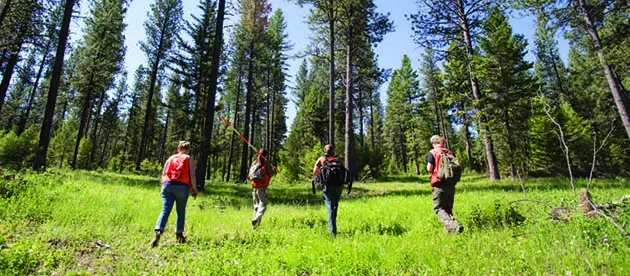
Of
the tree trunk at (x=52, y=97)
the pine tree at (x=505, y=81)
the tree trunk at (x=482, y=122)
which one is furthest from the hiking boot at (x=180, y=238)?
the pine tree at (x=505, y=81)

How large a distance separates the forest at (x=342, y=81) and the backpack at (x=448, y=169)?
4.89 ft

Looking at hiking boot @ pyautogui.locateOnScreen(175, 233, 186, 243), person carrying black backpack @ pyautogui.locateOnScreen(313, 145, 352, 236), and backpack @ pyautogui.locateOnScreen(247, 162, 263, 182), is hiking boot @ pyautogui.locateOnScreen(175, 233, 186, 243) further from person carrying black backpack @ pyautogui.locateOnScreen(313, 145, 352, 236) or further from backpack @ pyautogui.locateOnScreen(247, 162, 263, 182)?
person carrying black backpack @ pyautogui.locateOnScreen(313, 145, 352, 236)

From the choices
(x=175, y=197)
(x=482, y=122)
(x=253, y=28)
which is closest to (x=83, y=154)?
(x=253, y=28)

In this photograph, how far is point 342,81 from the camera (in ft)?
57.1

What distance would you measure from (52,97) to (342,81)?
47.3ft

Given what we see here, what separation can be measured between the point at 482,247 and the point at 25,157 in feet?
97.0

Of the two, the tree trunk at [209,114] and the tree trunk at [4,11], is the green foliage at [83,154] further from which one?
the tree trunk at [209,114]

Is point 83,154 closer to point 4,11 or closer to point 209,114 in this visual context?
point 4,11

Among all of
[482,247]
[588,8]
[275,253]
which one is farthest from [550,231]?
[588,8]

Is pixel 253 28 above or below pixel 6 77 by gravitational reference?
above

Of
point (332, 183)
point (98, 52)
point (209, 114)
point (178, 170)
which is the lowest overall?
point (332, 183)

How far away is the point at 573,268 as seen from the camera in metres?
2.80

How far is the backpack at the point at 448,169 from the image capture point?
4.70m

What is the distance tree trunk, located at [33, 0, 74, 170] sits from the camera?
10164mm
